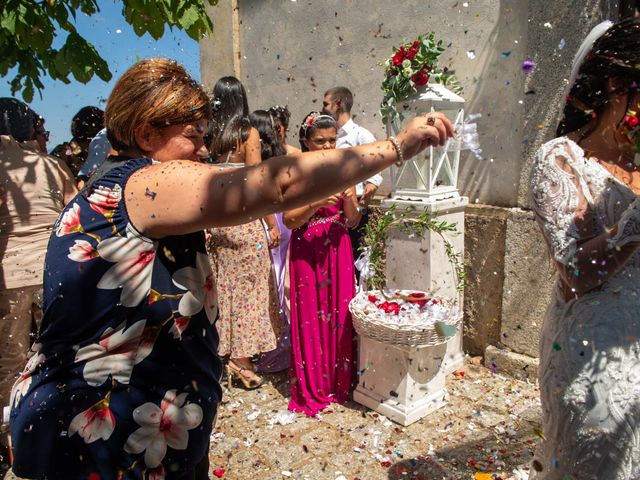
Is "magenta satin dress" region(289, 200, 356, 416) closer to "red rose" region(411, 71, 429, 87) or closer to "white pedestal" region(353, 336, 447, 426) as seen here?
"white pedestal" region(353, 336, 447, 426)

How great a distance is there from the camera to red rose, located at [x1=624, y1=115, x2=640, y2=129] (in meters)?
1.74

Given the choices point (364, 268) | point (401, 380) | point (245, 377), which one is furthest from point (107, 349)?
point (364, 268)

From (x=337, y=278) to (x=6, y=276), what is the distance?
7.88 ft

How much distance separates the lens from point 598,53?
1779 millimetres

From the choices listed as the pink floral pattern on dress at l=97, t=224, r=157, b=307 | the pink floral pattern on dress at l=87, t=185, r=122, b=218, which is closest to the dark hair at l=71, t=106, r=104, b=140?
the pink floral pattern on dress at l=87, t=185, r=122, b=218

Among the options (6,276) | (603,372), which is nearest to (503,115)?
(603,372)

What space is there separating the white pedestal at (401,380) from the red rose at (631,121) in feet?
7.01

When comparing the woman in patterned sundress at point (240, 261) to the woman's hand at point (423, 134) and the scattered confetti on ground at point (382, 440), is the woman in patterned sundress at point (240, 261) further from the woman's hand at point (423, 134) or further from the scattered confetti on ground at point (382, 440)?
the woman's hand at point (423, 134)

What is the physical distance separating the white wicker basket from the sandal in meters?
1.34

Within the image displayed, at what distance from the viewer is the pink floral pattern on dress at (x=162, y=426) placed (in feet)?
5.12

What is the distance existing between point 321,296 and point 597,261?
247 cm

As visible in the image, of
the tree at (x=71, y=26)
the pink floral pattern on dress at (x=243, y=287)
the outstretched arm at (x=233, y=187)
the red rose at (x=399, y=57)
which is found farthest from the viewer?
the pink floral pattern on dress at (x=243, y=287)

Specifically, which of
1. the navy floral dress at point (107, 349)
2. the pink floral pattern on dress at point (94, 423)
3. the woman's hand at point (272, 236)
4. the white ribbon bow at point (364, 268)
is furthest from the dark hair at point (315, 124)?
the pink floral pattern on dress at point (94, 423)

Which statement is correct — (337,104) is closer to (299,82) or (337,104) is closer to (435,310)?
(299,82)
